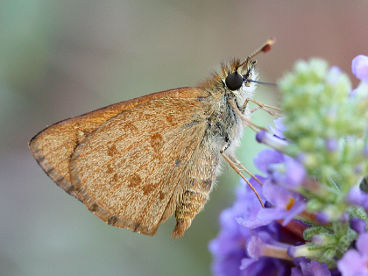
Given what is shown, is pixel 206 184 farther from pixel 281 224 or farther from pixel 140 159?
pixel 281 224

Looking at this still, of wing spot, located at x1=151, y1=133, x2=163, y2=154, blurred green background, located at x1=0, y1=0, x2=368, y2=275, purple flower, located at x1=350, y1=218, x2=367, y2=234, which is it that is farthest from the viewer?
blurred green background, located at x1=0, y1=0, x2=368, y2=275

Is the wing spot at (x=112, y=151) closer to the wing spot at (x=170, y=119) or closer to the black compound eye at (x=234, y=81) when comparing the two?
the wing spot at (x=170, y=119)

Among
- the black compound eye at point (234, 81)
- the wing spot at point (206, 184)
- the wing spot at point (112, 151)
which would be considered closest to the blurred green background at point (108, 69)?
the wing spot at point (206, 184)

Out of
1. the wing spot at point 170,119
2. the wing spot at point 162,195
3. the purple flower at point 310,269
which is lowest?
the wing spot at point 162,195

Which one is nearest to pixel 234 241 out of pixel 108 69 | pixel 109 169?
pixel 109 169

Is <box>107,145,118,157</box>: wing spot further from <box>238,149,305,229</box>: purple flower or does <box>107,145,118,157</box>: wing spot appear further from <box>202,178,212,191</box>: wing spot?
<box>238,149,305,229</box>: purple flower

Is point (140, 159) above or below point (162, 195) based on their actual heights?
above

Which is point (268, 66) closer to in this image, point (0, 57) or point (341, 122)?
point (0, 57)

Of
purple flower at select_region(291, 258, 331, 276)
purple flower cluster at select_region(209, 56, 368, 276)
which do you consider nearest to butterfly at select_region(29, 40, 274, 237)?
purple flower cluster at select_region(209, 56, 368, 276)
